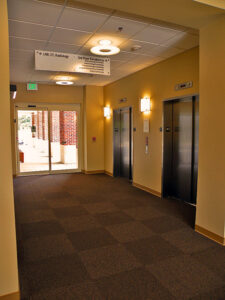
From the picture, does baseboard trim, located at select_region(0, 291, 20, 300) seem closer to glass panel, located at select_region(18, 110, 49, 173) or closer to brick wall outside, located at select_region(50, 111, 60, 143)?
glass panel, located at select_region(18, 110, 49, 173)

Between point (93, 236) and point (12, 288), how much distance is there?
1.74 meters

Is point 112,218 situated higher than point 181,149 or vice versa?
point 181,149

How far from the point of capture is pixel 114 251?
11.8ft

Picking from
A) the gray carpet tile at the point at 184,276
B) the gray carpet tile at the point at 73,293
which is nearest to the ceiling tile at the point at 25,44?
the gray carpet tile at the point at 73,293

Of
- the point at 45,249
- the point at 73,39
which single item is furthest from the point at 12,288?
the point at 73,39

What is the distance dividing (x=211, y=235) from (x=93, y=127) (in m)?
6.60

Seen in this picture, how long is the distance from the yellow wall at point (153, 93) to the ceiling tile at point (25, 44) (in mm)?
2952

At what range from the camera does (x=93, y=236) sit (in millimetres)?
4098

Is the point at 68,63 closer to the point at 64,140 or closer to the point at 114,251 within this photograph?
the point at 114,251

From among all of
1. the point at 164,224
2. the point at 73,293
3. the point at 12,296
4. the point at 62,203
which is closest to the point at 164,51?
the point at 164,224

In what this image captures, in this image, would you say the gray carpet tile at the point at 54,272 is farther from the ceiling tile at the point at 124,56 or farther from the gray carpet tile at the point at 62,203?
the ceiling tile at the point at 124,56

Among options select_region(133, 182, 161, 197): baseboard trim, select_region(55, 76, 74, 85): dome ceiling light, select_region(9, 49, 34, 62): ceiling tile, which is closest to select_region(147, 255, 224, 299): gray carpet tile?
select_region(133, 182, 161, 197): baseboard trim

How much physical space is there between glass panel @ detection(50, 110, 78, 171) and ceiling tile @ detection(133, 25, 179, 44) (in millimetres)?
Answer: 5594

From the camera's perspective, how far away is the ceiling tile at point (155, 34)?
436 cm
